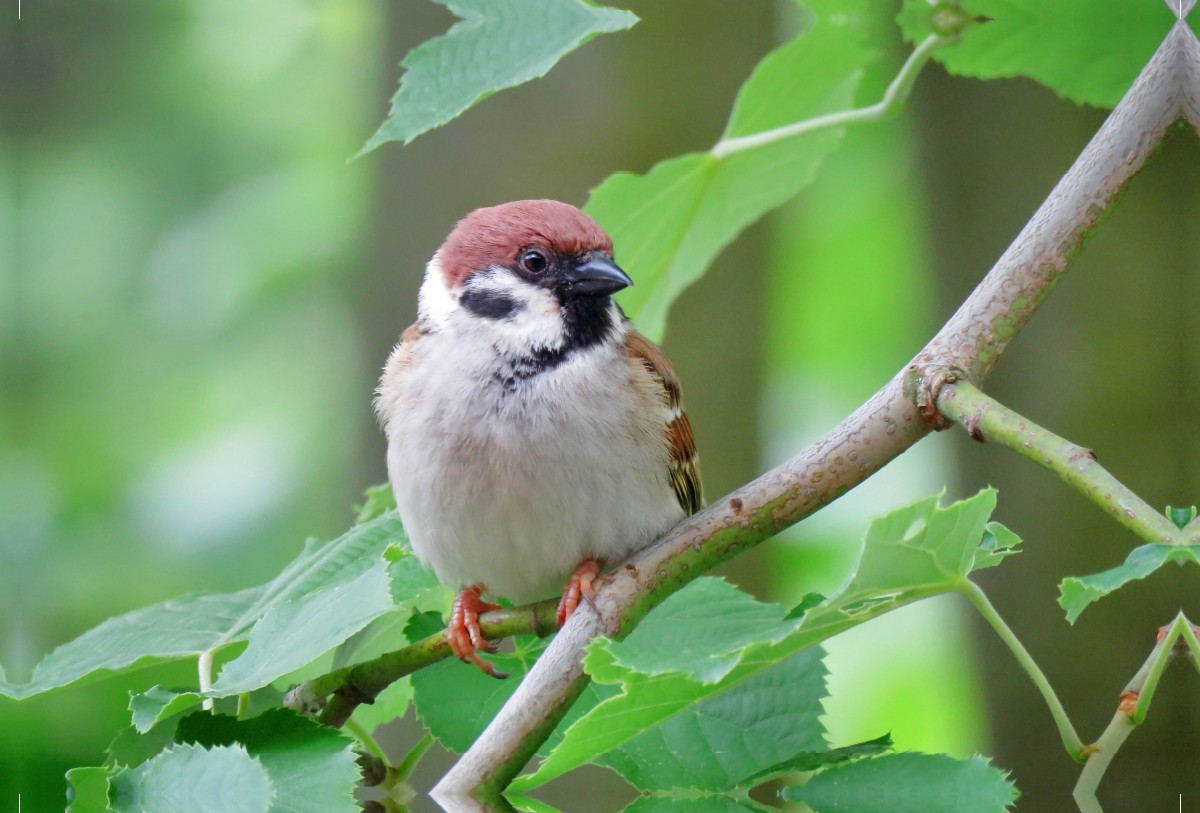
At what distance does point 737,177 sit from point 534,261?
1.27ft

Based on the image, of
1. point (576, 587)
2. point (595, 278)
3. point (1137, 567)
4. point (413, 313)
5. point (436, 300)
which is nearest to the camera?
point (1137, 567)

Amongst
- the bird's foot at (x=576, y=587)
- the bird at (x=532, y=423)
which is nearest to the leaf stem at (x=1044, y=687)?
the bird's foot at (x=576, y=587)

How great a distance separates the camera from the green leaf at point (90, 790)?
3.26 ft

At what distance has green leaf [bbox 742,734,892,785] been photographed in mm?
1056

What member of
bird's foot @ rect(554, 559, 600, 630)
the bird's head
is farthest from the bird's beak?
bird's foot @ rect(554, 559, 600, 630)

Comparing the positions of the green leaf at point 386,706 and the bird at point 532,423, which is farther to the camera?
the bird at point 532,423

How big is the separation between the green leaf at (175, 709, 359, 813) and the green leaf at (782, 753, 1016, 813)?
0.43 m

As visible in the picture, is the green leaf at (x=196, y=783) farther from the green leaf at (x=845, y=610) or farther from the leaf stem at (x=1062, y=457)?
the leaf stem at (x=1062, y=457)

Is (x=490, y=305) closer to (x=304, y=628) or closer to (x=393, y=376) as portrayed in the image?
(x=393, y=376)

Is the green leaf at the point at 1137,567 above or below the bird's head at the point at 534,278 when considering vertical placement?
below

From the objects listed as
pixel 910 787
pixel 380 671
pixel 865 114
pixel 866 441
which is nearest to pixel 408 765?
pixel 380 671

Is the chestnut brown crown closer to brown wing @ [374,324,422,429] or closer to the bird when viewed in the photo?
the bird

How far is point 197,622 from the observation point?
1261 mm

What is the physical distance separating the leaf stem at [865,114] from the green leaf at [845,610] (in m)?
0.59
